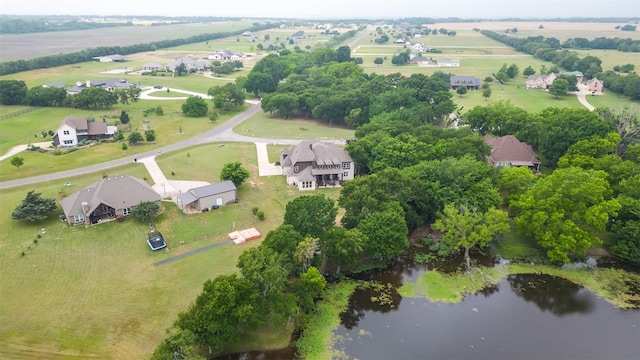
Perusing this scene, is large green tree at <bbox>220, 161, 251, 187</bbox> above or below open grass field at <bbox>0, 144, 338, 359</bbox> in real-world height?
above

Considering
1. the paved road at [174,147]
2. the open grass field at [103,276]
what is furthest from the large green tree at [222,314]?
the paved road at [174,147]

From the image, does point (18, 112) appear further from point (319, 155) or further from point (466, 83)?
point (466, 83)

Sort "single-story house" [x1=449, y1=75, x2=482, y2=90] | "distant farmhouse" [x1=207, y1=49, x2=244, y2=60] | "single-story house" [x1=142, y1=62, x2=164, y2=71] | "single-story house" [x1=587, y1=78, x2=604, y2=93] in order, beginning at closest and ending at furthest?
"single-story house" [x1=587, y1=78, x2=604, y2=93] → "single-story house" [x1=449, y1=75, x2=482, y2=90] → "single-story house" [x1=142, y1=62, x2=164, y2=71] → "distant farmhouse" [x1=207, y1=49, x2=244, y2=60]

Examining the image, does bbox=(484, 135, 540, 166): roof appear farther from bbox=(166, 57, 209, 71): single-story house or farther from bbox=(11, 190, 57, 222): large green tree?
bbox=(166, 57, 209, 71): single-story house

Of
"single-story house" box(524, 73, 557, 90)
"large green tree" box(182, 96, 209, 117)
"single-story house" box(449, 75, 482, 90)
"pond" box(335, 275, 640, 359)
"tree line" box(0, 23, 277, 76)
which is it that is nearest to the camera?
"pond" box(335, 275, 640, 359)

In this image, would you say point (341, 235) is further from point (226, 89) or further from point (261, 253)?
point (226, 89)

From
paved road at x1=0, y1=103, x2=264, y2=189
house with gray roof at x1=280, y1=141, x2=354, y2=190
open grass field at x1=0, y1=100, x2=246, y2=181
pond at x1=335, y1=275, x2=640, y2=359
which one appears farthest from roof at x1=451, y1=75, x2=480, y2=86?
pond at x1=335, y1=275, x2=640, y2=359

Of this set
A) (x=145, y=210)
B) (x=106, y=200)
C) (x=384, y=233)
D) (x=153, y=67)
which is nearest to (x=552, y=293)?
(x=384, y=233)
